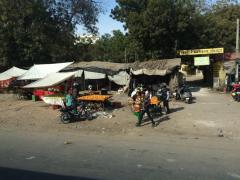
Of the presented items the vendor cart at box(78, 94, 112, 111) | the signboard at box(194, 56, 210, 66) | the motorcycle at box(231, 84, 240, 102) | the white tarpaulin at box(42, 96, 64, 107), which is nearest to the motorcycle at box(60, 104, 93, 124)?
the vendor cart at box(78, 94, 112, 111)

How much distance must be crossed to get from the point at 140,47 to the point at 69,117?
20230 mm

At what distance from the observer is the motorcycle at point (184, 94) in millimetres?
22109

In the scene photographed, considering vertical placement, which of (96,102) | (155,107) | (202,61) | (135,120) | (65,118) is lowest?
(135,120)

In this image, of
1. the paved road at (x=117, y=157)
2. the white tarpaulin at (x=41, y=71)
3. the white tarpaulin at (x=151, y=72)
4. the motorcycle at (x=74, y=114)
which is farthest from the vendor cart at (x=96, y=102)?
the white tarpaulin at (x=151, y=72)

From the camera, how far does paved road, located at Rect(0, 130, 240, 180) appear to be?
26.1 ft

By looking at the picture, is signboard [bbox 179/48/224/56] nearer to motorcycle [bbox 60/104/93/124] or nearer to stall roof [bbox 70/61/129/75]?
stall roof [bbox 70/61/129/75]

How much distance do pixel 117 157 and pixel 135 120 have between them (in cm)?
740

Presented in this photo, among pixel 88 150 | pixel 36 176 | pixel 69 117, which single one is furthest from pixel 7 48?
pixel 36 176

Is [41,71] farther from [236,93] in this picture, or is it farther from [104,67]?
[236,93]

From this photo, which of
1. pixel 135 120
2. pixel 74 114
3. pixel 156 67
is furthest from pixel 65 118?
pixel 156 67

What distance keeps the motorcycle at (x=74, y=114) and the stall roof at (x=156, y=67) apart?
10379 millimetres

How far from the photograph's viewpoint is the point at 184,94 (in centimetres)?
2266

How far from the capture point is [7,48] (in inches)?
1439

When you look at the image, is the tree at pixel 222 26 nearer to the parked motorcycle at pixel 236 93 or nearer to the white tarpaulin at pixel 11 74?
the parked motorcycle at pixel 236 93
